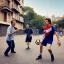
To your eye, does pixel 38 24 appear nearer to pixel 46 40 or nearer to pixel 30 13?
pixel 30 13

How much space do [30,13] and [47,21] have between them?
76766 millimetres

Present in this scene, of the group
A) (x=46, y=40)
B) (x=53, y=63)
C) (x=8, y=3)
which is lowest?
(x=53, y=63)

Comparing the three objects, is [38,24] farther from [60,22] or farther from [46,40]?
[46,40]

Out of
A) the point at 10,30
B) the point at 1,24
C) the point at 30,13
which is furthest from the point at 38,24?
the point at 10,30

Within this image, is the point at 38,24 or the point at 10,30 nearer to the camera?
the point at 10,30

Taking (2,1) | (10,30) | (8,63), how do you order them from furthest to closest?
(2,1) → (10,30) → (8,63)

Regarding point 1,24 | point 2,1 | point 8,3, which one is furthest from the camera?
point 8,3

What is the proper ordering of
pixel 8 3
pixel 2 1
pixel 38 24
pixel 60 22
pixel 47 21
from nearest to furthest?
pixel 47 21 < pixel 2 1 < pixel 8 3 < pixel 38 24 < pixel 60 22

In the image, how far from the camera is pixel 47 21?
8.65 meters

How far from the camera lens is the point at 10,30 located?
34.1 feet

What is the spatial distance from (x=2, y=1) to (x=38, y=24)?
122 feet

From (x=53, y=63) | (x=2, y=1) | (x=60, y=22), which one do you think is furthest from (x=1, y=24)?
(x=60, y=22)

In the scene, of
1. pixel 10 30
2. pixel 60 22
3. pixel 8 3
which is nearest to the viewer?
pixel 10 30

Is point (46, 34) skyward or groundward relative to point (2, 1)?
groundward
